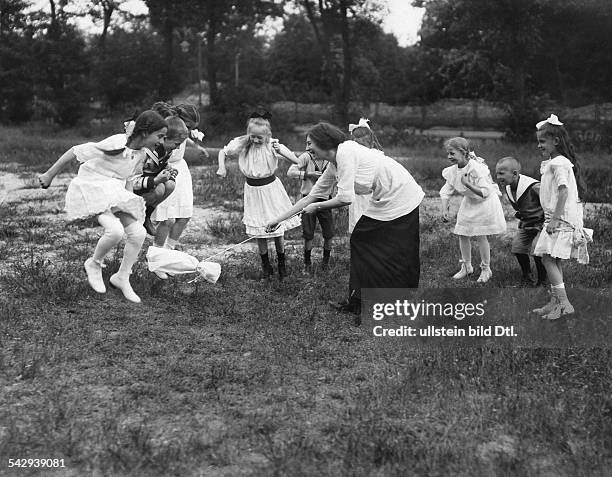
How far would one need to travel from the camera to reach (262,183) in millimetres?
7930

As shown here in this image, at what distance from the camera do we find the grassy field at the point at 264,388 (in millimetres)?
3912

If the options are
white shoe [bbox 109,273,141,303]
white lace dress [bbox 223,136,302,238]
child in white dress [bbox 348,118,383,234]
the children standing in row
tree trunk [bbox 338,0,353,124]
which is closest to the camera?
white shoe [bbox 109,273,141,303]

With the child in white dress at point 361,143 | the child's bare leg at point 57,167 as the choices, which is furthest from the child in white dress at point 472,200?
the child's bare leg at point 57,167

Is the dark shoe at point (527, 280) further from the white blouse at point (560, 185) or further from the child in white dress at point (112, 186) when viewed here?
the child in white dress at point (112, 186)

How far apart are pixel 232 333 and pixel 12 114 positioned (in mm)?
32016

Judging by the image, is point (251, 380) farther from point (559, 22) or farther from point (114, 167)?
point (559, 22)

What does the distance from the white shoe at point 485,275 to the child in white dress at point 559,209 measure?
143cm

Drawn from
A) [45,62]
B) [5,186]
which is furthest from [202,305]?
[45,62]

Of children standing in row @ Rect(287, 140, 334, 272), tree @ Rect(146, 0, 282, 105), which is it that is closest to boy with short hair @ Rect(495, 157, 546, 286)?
children standing in row @ Rect(287, 140, 334, 272)

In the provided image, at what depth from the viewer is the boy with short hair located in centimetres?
759

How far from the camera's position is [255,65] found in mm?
45406

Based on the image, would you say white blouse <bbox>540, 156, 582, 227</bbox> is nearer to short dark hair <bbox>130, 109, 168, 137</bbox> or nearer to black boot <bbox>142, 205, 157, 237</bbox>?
short dark hair <bbox>130, 109, 168, 137</bbox>

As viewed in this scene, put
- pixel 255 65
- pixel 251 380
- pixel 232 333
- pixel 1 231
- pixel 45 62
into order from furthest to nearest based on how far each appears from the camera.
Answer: pixel 255 65, pixel 45 62, pixel 1 231, pixel 232 333, pixel 251 380

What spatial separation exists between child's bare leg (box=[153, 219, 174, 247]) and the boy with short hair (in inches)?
134
